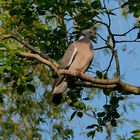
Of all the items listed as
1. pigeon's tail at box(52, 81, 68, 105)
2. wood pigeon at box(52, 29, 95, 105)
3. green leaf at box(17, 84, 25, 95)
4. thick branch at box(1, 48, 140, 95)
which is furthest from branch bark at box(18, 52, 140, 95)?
wood pigeon at box(52, 29, 95, 105)

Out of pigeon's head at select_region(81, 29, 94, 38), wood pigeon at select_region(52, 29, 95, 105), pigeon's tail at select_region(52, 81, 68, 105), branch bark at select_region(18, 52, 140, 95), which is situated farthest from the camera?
pigeon's head at select_region(81, 29, 94, 38)

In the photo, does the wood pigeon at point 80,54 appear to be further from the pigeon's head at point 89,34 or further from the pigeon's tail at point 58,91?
the pigeon's tail at point 58,91

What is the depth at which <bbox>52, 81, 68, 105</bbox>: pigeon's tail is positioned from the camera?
16.8 feet

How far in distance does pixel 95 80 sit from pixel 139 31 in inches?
50.8

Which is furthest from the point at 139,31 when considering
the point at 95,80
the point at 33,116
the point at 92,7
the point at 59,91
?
the point at 33,116

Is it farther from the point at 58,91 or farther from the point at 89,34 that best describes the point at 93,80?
the point at 89,34

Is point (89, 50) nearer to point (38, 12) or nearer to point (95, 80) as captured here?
point (38, 12)

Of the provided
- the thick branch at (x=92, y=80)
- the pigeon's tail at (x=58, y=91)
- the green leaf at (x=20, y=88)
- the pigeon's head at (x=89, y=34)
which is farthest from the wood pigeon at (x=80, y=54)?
the thick branch at (x=92, y=80)

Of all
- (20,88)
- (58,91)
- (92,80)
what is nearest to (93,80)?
(92,80)

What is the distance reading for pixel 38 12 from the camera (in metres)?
5.67

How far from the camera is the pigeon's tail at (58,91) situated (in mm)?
5129

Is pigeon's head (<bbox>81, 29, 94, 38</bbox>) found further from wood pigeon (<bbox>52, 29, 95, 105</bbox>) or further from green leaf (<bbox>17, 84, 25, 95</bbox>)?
green leaf (<bbox>17, 84, 25, 95</bbox>)

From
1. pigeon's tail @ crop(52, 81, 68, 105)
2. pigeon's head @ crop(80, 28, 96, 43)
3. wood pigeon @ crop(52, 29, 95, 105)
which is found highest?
pigeon's head @ crop(80, 28, 96, 43)

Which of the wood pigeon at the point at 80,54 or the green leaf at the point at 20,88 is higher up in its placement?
the wood pigeon at the point at 80,54
